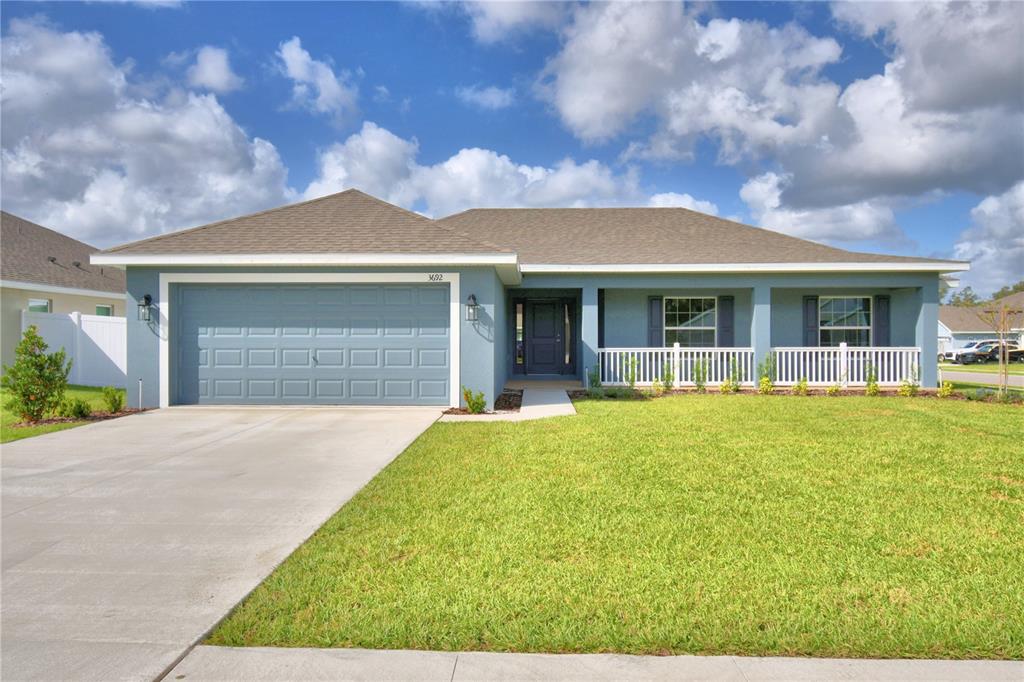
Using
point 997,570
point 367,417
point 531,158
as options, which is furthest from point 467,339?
point 531,158

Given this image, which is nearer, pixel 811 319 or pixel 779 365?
pixel 779 365

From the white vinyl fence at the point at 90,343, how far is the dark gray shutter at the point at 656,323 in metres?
13.5

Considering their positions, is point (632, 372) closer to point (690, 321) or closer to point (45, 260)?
point (690, 321)

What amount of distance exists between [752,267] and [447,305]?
739 cm

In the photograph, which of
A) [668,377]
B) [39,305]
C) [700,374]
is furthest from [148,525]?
[39,305]

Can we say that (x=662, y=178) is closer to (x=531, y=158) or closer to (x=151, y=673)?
(x=531, y=158)

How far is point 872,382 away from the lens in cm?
1262

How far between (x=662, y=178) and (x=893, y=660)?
18003 millimetres

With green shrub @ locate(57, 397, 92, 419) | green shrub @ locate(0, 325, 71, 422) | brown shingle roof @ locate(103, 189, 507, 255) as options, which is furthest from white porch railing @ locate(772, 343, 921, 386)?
green shrub @ locate(0, 325, 71, 422)

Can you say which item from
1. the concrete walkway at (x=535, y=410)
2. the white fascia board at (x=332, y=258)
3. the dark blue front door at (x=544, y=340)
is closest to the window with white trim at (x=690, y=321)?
the dark blue front door at (x=544, y=340)

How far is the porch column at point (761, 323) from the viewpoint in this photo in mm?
13047

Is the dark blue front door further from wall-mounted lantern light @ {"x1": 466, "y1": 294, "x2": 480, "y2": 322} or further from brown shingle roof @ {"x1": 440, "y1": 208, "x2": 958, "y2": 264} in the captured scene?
wall-mounted lantern light @ {"x1": 466, "y1": 294, "x2": 480, "y2": 322}

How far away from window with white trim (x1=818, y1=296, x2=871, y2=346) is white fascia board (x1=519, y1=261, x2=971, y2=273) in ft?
4.91

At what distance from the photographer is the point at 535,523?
418 cm
